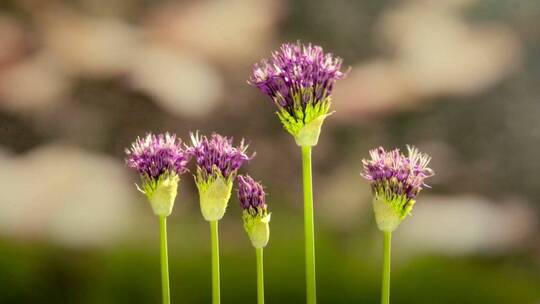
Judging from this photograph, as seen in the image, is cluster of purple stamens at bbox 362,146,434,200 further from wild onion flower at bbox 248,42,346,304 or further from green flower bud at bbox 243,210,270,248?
green flower bud at bbox 243,210,270,248

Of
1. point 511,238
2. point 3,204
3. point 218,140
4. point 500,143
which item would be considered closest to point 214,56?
point 218,140

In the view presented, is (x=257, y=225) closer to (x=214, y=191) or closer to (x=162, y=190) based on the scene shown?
(x=214, y=191)

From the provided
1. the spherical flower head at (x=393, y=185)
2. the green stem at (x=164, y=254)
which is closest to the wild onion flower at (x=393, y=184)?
the spherical flower head at (x=393, y=185)

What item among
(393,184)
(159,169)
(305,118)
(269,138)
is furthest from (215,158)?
(269,138)

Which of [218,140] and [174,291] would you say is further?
[174,291]

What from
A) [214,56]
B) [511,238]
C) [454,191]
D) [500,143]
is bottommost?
[511,238]

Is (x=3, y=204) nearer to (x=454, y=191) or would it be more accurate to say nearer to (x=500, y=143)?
(x=454, y=191)

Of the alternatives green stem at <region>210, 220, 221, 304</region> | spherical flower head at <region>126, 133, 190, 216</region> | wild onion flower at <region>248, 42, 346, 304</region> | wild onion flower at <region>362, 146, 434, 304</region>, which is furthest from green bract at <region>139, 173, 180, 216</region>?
wild onion flower at <region>362, 146, 434, 304</region>
